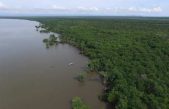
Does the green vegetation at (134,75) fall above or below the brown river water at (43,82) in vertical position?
above

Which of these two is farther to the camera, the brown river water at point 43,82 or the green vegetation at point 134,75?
the brown river water at point 43,82

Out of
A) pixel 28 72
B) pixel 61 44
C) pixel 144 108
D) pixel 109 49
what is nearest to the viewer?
pixel 144 108

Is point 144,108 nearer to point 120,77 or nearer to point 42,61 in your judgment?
point 120,77

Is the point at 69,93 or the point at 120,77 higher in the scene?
the point at 120,77

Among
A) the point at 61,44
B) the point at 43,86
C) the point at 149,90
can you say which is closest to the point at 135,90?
the point at 149,90

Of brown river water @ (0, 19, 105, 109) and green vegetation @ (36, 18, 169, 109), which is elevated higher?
green vegetation @ (36, 18, 169, 109)

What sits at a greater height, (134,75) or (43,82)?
(134,75)

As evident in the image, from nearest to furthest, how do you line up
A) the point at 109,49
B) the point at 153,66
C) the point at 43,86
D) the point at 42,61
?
the point at 43,86
the point at 153,66
the point at 42,61
the point at 109,49

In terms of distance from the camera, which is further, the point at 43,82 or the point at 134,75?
the point at 43,82

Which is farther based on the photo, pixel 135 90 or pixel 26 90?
pixel 26 90

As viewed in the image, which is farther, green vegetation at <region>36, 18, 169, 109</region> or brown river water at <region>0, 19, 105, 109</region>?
brown river water at <region>0, 19, 105, 109</region>

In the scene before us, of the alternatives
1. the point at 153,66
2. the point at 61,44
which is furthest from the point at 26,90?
the point at 61,44
